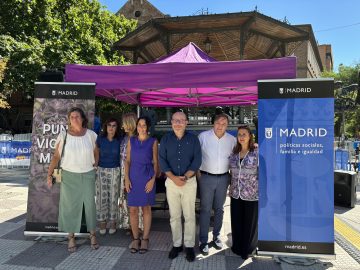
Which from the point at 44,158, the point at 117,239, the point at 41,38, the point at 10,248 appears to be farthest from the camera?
the point at 41,38

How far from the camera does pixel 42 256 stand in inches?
165

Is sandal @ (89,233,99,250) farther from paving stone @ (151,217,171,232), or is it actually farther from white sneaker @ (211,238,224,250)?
white sneaker @ (211,238,224,250)

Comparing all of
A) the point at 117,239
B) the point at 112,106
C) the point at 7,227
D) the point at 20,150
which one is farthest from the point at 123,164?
the point at 112,106

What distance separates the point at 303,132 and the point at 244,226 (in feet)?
4.48

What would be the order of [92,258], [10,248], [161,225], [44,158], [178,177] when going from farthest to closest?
[161,225] → [44,158] → [10,248] → [92,258] → [178,177]

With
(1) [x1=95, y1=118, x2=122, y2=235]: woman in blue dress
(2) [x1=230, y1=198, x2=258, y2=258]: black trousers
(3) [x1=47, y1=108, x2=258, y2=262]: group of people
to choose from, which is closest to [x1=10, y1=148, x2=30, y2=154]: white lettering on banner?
(1) [x1=95, y1=118, x2=122, y2=235]: woman in blue dress

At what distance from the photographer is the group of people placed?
401cm

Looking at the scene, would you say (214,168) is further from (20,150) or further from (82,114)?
(20,150)

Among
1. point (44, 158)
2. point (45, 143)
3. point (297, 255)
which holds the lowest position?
point (297, 255)

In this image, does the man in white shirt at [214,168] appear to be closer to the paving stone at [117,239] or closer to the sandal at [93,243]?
the paving stone at [117,239]

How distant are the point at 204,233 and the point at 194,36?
8.75 metres

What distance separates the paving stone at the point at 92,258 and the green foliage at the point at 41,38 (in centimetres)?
1264

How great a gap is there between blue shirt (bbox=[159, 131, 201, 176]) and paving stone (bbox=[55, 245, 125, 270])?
1299mm

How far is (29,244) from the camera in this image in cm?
461
